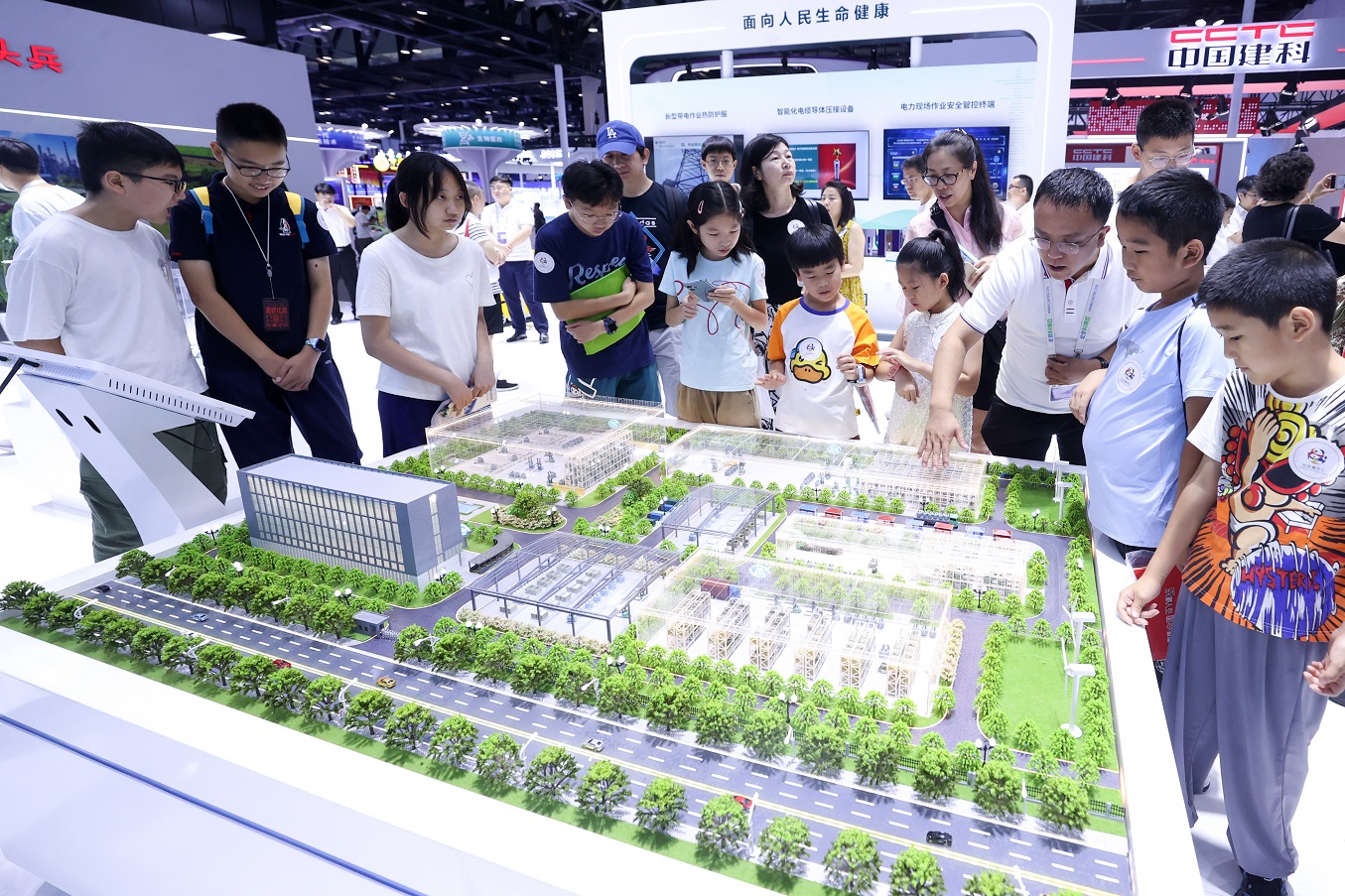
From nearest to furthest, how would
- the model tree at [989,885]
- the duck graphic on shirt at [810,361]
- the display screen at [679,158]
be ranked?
the model tree at [989,885] < the duck graphic on shirt at [810,361] < the display screen at [679,158]

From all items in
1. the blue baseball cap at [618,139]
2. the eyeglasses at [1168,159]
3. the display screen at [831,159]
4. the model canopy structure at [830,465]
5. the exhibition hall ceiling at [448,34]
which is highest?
the exhibition hall ceiling at [448,34]

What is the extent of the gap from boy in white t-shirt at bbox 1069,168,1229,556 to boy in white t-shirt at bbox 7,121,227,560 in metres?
3.29

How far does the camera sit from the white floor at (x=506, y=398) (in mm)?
2484

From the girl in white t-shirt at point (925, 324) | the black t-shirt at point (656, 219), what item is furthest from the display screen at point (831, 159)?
the girl in white t-shirt at point (925, 324)

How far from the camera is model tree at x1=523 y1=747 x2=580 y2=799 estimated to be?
5.10 feet

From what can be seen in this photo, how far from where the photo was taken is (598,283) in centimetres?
374

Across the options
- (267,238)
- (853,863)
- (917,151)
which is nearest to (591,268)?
(267,238)

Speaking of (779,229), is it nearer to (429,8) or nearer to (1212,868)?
(1212,868)

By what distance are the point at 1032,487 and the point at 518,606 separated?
6.04 ft

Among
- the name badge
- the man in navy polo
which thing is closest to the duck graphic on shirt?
the name badge

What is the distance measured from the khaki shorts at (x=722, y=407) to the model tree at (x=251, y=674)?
7.59 feet

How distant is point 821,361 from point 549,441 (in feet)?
3.95

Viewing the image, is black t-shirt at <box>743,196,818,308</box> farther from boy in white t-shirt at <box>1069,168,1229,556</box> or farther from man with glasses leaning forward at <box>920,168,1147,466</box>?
boy in white t-shirt at <box>1069,168,1229,556</box>

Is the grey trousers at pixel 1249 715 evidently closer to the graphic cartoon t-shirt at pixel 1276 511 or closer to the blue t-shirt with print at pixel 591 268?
the graphic cartoon t-shirt at pixel 1276 511
